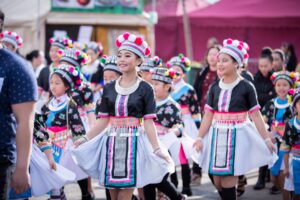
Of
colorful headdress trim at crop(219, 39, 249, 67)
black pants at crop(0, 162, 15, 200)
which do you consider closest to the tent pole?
colorful headdress trim at crop(219, 39, 249, 67)

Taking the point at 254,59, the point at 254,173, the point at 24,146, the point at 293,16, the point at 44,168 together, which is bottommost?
the point at 254,173

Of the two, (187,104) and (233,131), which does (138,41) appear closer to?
(233,131)

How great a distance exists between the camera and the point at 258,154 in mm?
7414

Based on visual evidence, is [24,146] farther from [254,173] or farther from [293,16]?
[293,16]

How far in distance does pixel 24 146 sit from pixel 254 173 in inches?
309

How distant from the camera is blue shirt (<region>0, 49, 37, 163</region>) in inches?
179

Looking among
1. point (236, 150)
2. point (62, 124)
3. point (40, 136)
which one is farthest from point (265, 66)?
point (40, 136)

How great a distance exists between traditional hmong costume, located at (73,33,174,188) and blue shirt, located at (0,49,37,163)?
1.98 metres

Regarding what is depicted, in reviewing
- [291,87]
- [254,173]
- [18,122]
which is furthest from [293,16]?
[18,122]

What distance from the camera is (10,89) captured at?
4.57m

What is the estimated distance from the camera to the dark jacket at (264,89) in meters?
10.6

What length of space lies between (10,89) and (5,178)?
647 millimetres

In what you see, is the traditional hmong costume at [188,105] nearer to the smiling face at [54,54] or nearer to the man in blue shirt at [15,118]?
the smiling face at [54,54]

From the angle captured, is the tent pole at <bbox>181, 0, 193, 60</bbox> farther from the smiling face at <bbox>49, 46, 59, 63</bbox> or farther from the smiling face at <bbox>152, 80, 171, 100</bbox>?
the smiling face at <bbox>152, 80, 171, 100</bbox>
